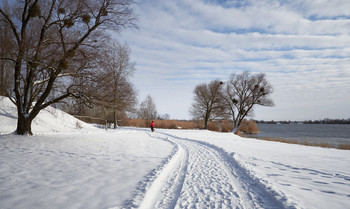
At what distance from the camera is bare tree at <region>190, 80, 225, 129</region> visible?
3091 cm

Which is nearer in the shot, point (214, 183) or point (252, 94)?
point (214, 183)

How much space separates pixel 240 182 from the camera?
4.39 meters

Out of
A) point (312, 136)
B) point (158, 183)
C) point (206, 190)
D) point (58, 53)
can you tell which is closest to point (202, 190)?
point (206, 190)

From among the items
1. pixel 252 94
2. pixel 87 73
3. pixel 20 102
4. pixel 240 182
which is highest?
pixel 252 94

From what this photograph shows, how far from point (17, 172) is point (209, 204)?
477 cm

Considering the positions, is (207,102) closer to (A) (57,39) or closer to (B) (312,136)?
(B) (312,136)

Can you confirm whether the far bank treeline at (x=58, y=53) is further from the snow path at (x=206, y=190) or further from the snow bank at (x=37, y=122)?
the snow path at (x=206, y=190)

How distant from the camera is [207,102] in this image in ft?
105

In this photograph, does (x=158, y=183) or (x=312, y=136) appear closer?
(x=158, y=183)

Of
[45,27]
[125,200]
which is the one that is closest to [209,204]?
[125,200]

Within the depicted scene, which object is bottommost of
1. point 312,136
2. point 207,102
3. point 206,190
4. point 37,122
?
point 312,136

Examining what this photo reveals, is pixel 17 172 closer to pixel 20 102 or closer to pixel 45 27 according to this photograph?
pixel 20 102

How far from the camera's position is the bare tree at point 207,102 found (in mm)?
30906

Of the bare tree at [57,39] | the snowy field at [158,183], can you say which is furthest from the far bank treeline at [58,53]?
the snowy field at [158,183]
